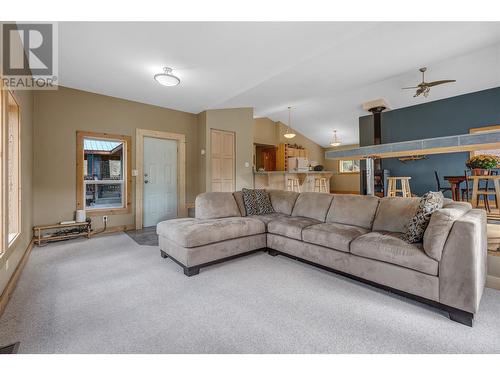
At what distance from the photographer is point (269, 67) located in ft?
11.9

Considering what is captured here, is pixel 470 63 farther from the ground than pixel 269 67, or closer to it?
farther from the ground

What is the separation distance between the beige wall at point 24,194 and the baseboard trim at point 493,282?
14.6 ft

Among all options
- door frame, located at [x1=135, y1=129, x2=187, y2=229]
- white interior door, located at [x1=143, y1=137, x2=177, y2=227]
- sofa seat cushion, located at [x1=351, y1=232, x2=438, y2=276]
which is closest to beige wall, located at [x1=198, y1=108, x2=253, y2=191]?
door frame, located at [x1=135, y1=129, x2=187, y2=229]

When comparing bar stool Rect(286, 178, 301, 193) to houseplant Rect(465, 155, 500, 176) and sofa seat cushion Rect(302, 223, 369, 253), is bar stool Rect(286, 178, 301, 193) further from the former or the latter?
houseplant Rect(465, 155, 500, 176)

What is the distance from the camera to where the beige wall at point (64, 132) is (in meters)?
3.90

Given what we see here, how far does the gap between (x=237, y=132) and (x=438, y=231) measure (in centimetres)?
500

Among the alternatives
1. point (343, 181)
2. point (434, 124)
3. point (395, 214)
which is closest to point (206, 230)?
point (395, 214)

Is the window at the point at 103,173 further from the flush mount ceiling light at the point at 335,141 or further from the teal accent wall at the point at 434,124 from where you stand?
the flush mount ceiling light at the point at 335,141

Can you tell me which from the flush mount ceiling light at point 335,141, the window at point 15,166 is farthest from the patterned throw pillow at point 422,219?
the flush mount ceiling light at point 335,141

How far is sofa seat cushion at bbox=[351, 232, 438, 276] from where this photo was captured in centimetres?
182

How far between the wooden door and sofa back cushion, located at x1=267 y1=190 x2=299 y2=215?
2118 mm
